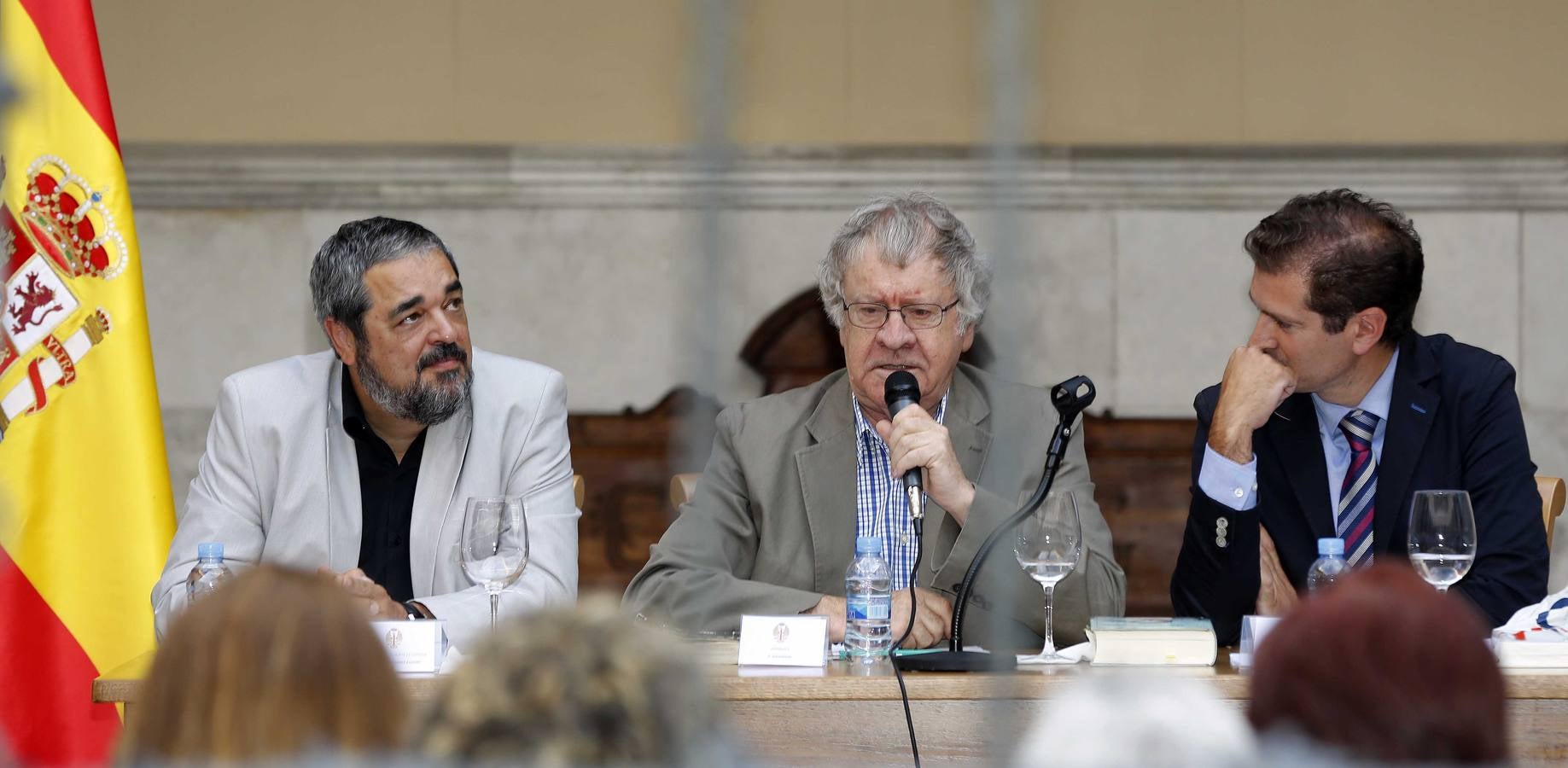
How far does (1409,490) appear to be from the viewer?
277 centimetres

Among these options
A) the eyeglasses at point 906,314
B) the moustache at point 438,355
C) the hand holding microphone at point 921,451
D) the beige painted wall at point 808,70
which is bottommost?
the hand holding microphone at point 921,451

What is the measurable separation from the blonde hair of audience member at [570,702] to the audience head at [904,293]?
189cm

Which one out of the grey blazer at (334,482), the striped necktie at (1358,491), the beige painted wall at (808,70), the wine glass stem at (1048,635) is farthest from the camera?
the beige painted wall at (808,70)

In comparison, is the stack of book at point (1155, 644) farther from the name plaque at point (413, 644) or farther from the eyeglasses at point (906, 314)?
the name plaque at point (413, 644)

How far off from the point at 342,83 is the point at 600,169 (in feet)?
2.74

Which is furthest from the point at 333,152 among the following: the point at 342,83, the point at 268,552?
the point at 268,552

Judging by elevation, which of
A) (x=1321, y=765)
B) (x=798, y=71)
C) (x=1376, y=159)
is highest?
(x=798, y=71)

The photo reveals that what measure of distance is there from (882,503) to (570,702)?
2.00 meters

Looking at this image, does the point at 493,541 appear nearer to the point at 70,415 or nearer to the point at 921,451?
the point at 921,451

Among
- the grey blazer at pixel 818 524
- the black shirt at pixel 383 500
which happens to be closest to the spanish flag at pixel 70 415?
the black shirt at pixel 383 500

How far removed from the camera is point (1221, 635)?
274cm

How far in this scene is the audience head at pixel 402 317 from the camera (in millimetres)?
3006

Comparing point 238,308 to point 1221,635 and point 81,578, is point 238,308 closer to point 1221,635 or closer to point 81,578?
point 81,578

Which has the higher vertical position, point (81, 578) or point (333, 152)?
point (333, 152)
